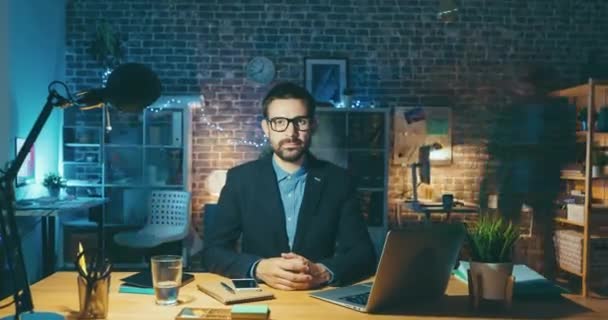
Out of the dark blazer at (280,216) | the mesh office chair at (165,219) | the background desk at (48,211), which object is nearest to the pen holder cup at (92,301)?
the dark blazer at (280,216)

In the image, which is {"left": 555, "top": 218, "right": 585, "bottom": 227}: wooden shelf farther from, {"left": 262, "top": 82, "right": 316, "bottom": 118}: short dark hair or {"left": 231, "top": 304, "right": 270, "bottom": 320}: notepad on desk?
{"left": 231, "top": 304, "right": 270, "bottom": 320}: notepad on desk

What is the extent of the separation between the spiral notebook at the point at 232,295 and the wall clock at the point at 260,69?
400 cm

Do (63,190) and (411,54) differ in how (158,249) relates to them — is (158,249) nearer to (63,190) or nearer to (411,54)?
(63,190)

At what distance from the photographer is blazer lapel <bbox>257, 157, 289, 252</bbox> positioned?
2211 mm

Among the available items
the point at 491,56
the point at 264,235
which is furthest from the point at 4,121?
the point at 491,56

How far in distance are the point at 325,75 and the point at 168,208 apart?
6.29 feet

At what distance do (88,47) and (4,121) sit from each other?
4.30 feet

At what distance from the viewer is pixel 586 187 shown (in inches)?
179

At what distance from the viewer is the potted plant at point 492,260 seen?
1478 millimetres

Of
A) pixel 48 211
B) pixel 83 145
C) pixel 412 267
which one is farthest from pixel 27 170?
pixel 412 267

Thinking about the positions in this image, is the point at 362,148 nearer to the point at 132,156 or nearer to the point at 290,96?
the point at 132,156

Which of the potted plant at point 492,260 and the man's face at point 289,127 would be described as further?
the man's face at point 289,127

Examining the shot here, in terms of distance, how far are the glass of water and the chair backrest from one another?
3.59 m

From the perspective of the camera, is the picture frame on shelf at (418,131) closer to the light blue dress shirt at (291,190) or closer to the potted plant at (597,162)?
the potted plant at (597,162)
